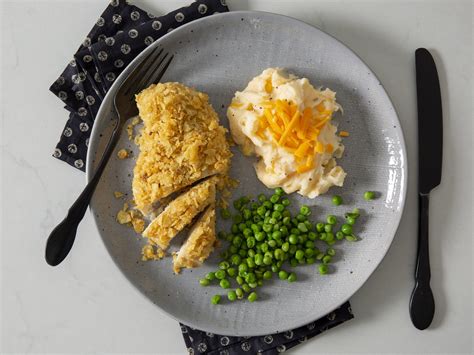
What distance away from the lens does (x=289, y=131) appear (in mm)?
3914

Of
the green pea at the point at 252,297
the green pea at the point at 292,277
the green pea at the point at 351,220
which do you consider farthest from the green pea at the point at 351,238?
the green pea at the point at 252,297

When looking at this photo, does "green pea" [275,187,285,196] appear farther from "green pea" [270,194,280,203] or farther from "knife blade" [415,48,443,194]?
"knife blade" [415,48,443,194]

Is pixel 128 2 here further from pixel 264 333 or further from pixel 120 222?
pixel 264 333

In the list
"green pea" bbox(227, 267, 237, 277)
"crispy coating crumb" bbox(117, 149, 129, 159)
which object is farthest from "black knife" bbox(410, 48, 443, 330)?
"crispy coating crumb" bbox(117, 149, 129, 159)

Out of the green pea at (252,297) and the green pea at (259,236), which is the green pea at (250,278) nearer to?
the green pea at (252,297)

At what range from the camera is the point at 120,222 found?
4238mm

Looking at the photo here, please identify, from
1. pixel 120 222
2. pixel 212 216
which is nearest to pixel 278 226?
pixel 212 216

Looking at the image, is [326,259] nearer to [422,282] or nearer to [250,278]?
[250,278]

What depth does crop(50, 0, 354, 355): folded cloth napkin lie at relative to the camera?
14.2 ft

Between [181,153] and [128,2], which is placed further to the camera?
[128,2]

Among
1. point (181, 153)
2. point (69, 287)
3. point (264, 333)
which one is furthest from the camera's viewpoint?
point (69, 287)

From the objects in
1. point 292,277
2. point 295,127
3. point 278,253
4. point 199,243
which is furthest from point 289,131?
point 292,277

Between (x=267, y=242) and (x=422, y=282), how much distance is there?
4.71 ft

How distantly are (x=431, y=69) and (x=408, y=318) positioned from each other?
7.34 ft
